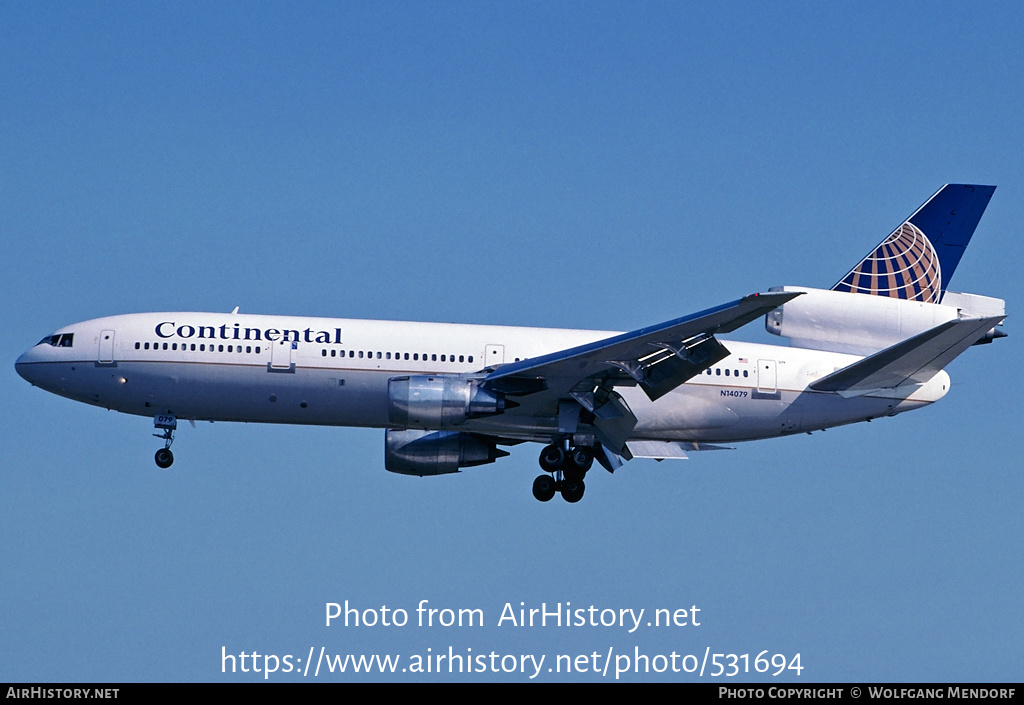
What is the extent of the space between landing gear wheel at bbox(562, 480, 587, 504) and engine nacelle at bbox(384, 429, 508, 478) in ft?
12.0

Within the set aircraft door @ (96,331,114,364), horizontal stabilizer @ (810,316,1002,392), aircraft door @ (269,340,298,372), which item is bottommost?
horizontal stabilizer @ (810,316,1002,392)

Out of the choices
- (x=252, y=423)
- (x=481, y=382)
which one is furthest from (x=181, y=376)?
(x=481, y=382)

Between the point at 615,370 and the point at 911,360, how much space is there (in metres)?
7.79

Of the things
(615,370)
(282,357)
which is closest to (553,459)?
(615,370)

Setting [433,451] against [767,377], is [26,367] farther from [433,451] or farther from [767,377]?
[767,377]

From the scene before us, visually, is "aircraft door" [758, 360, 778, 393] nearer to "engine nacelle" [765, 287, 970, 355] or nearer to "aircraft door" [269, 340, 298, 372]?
"engine nacelle" [765, 287, 970, 355]

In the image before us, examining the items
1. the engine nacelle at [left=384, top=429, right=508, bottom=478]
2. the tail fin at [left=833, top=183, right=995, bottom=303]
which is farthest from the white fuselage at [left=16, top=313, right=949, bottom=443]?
the tail fin at [left=833, top=183, right=995, bottom=303]

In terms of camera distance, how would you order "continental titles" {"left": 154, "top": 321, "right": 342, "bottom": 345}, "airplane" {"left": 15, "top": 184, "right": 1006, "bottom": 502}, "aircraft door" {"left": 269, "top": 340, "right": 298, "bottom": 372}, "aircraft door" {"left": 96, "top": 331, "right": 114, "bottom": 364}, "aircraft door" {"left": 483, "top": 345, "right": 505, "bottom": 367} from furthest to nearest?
"aircraft door" {"left": 96, "top": 331, "right": 114, "bottom": 364}
"aircraft door" {"left": 483, "top": 345, "right": 505, "bottom": 367}
"continental titles" {"left": 154, "top": 321, "right": 342, "bottom": 345}
"aircraft door" {"left": 269, "top": 340, "right": 298, "bottom": 372}
"airplane" {"left": 15, "top": 184, "right": 1006, "bottom": 502}

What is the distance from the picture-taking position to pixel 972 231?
4041cm

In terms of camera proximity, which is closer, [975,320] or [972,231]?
[975,320]

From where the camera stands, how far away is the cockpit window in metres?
37.4

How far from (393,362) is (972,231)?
17383 mm

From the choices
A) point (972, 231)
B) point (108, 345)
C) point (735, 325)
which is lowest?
point (735, 325)

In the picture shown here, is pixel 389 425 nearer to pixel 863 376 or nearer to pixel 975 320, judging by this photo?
pixel 863 376
